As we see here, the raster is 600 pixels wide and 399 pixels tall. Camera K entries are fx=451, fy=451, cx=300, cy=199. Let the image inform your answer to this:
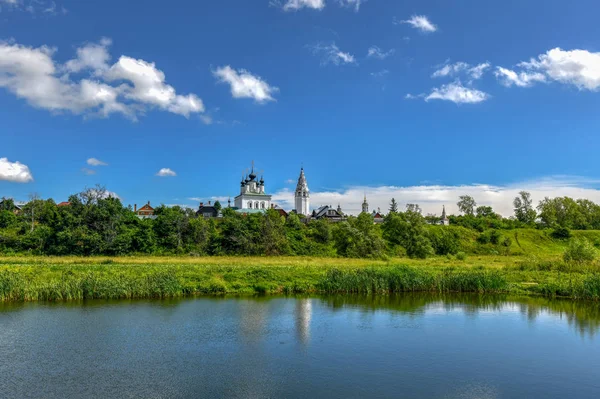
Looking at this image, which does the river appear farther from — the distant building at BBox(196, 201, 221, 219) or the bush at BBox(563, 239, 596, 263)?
the distant building at BBox(196, 201, 221, 219)

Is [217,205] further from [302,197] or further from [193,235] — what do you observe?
[193,235]

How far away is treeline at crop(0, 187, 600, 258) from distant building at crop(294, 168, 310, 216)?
64.7 m

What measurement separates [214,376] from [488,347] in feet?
40.3

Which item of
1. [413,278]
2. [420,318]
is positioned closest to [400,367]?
[420,318]

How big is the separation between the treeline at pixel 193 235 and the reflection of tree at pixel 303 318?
27697mm

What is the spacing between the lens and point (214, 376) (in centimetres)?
1583

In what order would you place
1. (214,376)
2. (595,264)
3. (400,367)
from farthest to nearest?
(595,264)
(400,367)
(214,376)

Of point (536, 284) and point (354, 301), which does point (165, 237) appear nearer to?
point (354, 301)

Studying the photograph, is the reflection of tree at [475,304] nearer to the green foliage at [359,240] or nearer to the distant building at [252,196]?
the green foliage at [359,240]

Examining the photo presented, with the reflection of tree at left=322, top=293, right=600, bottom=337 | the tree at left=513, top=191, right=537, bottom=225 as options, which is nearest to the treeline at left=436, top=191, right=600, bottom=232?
the tree at left=513, top=191, right=537, bottom=225

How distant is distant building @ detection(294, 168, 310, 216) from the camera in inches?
5561

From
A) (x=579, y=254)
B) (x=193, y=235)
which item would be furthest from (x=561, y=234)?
(x=193, y=235)

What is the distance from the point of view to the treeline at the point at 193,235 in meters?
57.0

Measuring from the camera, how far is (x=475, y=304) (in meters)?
30.6
